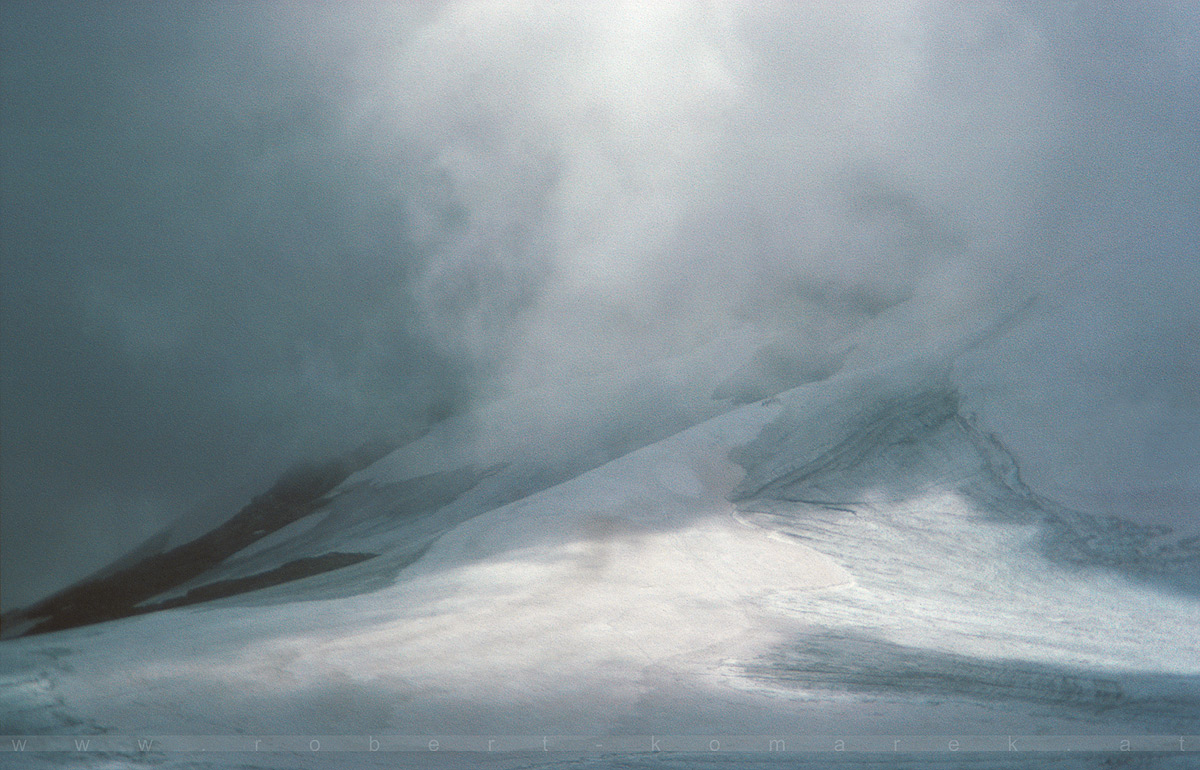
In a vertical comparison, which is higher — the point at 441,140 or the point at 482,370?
the point at 441,140

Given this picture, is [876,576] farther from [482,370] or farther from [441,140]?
[441,140]

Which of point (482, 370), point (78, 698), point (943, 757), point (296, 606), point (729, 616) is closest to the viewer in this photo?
point (943, 757)

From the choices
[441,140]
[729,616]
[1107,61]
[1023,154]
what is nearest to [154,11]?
[441,140]

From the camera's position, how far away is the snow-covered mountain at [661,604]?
181cm

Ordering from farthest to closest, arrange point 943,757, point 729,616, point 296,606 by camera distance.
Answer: point 296,606
point 729,616
point 943,757

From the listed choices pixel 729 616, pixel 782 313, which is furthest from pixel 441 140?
pixel 729 616

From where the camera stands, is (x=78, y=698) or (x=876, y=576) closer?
(x=78, y=698)

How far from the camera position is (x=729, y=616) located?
7.70 ft

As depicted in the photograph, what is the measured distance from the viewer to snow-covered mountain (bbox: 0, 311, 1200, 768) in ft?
5.95

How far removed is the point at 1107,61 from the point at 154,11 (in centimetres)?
387

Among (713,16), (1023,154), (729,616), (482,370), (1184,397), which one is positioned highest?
(713,16)

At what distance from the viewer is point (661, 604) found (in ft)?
7.82

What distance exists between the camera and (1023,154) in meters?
4.22

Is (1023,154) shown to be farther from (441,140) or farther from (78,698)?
(78,698)
